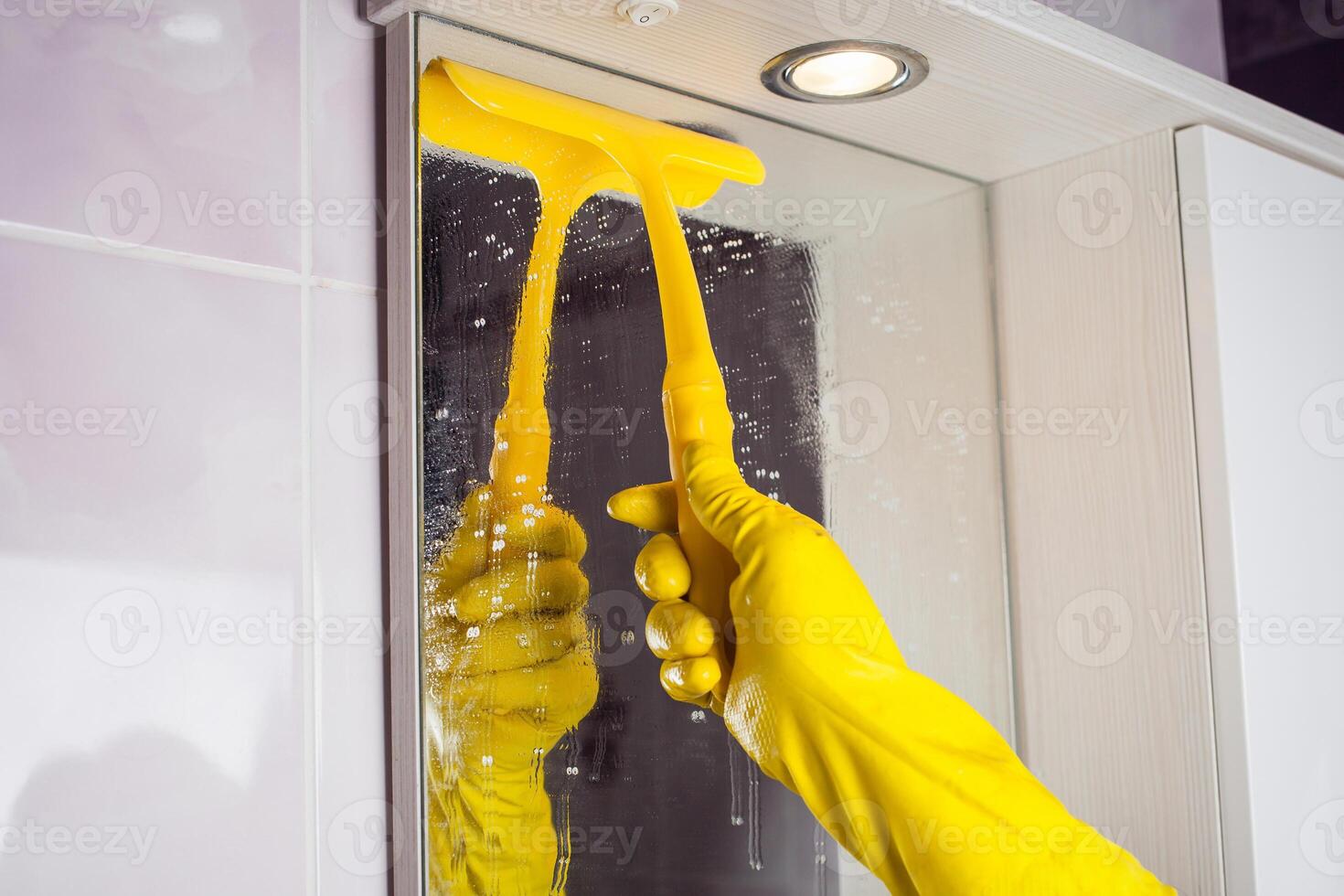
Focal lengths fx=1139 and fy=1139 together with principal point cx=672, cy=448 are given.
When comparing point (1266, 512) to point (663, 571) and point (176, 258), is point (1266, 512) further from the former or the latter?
point (176, 258)

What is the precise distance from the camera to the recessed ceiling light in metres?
0.63

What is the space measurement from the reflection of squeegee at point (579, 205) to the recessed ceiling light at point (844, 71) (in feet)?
0.19

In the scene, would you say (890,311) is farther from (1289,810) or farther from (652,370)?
(1289,810)

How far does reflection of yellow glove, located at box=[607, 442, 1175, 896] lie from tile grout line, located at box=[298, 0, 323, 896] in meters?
0.16

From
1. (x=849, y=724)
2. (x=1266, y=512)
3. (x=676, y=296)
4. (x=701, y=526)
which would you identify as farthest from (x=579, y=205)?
(x=1266, y=512)

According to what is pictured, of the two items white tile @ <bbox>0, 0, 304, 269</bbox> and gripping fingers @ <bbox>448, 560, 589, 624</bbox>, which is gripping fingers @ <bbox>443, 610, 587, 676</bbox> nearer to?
gripping fingers @ <bbox>448, 560, 589, 624</bbox>

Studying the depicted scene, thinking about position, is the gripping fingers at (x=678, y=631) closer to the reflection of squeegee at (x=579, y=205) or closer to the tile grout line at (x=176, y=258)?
the reflection of squeegee at (x=579, y=205)

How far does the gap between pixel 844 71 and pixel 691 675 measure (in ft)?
1.17

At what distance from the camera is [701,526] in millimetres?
603

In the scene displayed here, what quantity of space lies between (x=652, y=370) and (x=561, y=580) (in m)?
0.13

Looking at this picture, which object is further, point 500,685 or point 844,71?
point 844,71

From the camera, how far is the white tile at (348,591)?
52cm

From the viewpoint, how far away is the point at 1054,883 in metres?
0.58

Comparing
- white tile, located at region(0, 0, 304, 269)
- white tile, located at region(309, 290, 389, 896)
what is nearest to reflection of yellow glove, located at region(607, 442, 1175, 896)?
white tile, located at region(309, 290, 389, 896)
